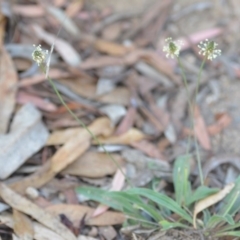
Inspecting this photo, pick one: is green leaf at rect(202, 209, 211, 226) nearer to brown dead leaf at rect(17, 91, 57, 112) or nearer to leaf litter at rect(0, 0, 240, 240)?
leaf litter at rect(0, 0, 240, 240)

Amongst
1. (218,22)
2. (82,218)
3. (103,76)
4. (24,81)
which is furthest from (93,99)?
(218,22)

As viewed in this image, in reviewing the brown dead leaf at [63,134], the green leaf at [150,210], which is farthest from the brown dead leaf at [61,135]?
the green leaf at [150,210]

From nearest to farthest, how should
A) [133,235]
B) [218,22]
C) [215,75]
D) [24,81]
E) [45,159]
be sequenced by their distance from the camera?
[133,235] < [45,159] < [24,81] < [215,75] < [218,22]

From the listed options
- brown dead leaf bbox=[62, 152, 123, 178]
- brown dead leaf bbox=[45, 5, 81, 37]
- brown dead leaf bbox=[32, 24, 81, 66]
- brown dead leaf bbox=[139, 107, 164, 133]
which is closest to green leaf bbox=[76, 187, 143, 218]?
brown dead leaf bbox=[62, 152, 123, 178]

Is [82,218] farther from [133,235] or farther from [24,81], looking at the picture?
[24,81]

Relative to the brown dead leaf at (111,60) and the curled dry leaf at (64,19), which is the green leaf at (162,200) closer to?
the brown dead leaf at (111,60)
